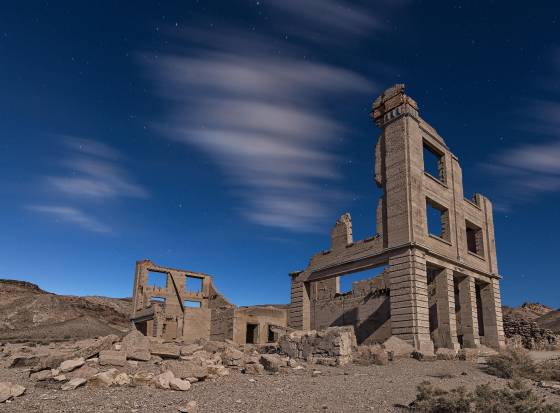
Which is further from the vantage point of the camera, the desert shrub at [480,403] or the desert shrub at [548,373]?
the desert shrub at [548,373]

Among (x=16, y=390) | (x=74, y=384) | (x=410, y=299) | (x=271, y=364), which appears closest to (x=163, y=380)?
(x=74, y=384)

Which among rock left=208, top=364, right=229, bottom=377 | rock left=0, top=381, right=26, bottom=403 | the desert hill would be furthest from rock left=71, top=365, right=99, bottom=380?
the desert hill

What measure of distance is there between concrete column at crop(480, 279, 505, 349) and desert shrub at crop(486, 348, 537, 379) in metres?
11.3

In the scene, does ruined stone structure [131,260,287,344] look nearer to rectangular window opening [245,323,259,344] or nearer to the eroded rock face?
rectangular window opening [245,323,259,344]

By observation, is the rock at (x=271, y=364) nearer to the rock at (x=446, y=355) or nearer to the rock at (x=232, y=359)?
the rock at (x=232, y=359)

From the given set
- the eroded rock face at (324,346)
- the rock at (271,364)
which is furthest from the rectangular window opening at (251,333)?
the rock at (271,364)

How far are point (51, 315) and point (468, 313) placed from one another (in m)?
44.9

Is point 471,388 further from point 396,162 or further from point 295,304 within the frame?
point 295,304

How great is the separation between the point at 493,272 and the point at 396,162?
1002cm

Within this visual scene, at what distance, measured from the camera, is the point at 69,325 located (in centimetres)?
3953

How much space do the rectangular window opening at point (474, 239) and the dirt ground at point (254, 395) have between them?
52.5 feet

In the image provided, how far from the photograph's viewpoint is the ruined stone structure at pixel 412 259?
18.7m

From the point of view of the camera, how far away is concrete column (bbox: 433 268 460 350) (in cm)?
1938

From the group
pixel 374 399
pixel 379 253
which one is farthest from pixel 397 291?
pixel 374 399
